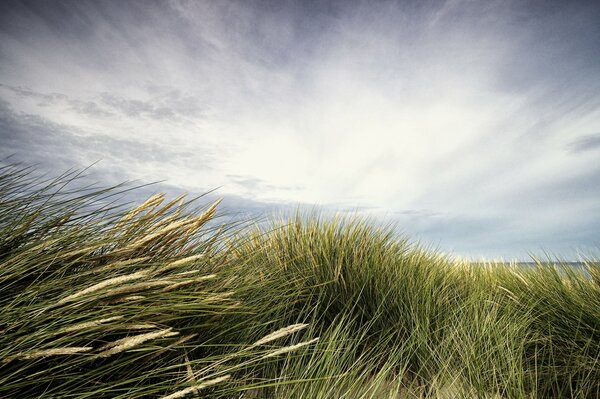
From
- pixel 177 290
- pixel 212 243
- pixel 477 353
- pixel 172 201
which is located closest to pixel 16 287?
pixel 177 290

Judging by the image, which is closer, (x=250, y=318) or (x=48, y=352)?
(x=48, y=352)

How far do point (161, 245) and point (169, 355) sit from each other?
0.50 meters

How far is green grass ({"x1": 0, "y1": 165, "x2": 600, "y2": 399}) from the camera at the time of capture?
41.9 inches

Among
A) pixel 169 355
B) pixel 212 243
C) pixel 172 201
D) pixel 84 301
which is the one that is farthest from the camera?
pixel 212 243

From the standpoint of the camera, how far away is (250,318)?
1.57m

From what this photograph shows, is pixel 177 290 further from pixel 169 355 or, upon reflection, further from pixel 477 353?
→ pixel 477 353

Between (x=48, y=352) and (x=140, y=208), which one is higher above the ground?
(x=140, y=208)

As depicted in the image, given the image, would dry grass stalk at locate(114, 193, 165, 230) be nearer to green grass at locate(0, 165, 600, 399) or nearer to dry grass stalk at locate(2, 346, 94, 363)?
green grass at locate(0, 165, 600, 399)

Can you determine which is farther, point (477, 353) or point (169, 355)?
point (477, 353)

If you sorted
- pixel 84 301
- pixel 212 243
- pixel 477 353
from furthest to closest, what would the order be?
pixel 477 353
pixel 212 243
pixel 84 301

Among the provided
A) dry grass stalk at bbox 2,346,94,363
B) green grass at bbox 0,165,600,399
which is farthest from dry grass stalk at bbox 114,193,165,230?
dry grass stalk at bbox 2,346,94,363

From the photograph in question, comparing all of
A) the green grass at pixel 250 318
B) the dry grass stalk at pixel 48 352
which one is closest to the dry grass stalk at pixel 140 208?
the green grass at pixel 250 318

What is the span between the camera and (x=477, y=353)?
2012 millimetres

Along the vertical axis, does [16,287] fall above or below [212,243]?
below
